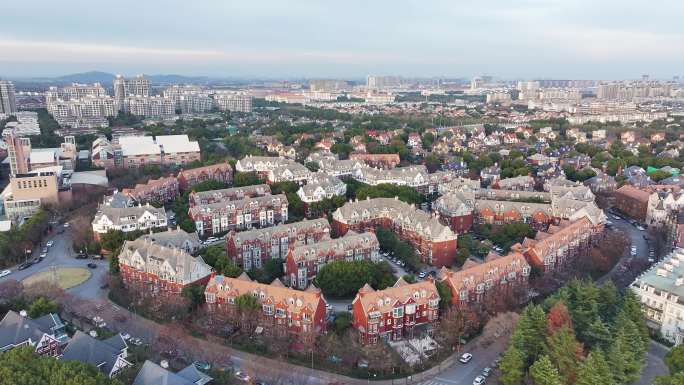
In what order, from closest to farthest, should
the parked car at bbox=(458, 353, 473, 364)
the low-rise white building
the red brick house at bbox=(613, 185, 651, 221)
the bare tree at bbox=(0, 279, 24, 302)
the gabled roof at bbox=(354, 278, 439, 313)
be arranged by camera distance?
the parked car at bbox=(458, 353, 473, 364) < the gabled roof at bbox=(354, 278, 439, 313) < the low-rise white building < the bare tree at bbox=(0, 279, 24, 302) < the red brick house at bbox=(613, 185, 651, 221)

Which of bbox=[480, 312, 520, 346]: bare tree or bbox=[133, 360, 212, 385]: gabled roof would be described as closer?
bbox=[133, 360, 212, 385]: gabled roof

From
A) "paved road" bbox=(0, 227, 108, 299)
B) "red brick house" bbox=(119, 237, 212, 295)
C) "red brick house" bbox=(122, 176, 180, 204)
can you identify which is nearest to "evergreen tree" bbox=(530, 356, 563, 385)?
"red brick house" bbox=(119, 237, 212, 295)

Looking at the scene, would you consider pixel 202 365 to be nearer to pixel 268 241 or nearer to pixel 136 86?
pixel 268 241

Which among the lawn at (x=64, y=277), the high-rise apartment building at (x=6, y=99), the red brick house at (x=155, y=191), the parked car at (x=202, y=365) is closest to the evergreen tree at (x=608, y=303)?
the parked car at (x=202, y=365)

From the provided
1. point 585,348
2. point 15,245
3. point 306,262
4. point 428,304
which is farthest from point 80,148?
point 585,348

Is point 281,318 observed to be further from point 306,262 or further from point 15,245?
point 15,245

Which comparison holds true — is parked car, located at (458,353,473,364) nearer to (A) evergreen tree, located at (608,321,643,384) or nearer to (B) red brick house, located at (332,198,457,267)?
(A) evergreen tree, located at (608,321,643,384)
